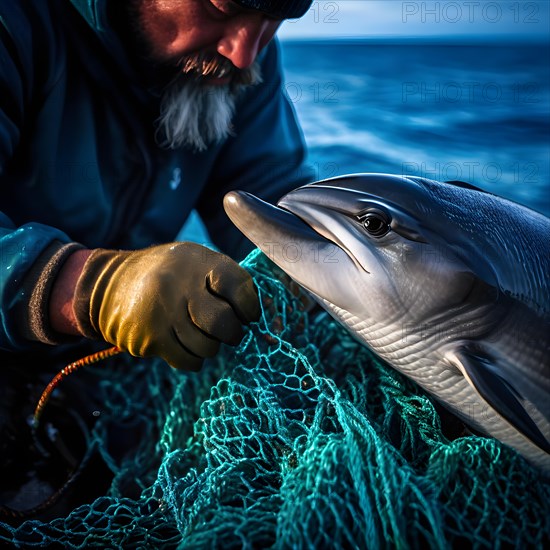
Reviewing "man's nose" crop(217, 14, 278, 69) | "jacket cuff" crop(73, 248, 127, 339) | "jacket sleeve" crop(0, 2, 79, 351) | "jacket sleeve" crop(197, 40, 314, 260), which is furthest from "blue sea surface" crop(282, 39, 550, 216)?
"jacket cuff" crop(73, 248, 127, 339)

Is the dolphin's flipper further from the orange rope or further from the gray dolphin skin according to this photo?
the orange rope

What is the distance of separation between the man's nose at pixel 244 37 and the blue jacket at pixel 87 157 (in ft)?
1.13

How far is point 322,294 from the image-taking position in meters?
1.47

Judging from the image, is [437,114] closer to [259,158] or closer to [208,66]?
[259,158]

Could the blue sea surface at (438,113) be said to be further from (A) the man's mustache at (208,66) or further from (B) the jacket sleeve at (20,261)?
(B) the jacket sleeve at (20,261)

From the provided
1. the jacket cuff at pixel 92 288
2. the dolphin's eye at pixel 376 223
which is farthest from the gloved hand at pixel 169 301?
the dolphin's eye at pixel 376 223

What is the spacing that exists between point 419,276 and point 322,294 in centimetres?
25

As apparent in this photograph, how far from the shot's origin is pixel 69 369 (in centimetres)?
161

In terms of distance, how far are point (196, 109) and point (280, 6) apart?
22.9 inches

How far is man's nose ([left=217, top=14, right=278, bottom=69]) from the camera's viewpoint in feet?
5.99

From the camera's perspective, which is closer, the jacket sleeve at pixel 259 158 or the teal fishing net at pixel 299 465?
the teal fishing net at pixel 299 465

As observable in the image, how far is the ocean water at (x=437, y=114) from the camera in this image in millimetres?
4297

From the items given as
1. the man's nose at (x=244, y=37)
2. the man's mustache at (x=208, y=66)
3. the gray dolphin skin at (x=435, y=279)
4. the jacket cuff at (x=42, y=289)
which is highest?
the man's nose at (x=244, y=37)

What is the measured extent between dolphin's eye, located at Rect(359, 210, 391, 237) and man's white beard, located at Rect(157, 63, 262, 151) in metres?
0.96
